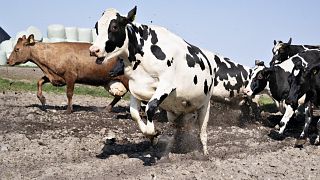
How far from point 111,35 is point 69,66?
756 cm

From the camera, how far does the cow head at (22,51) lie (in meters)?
17.2

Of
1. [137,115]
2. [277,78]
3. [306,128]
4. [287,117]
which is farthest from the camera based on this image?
[277,78]

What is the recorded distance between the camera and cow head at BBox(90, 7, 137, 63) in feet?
29.5

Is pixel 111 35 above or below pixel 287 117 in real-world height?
above

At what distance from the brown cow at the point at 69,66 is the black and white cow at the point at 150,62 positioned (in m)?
6.52

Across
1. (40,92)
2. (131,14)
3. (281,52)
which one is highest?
(131,14)

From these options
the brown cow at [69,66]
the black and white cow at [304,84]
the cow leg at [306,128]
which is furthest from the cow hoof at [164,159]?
the brown cow at [69,66]

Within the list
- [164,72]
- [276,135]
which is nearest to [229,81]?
[276,135]

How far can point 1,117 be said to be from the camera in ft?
45.1

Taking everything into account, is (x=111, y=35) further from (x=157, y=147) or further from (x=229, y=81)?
(x=229, y=81)

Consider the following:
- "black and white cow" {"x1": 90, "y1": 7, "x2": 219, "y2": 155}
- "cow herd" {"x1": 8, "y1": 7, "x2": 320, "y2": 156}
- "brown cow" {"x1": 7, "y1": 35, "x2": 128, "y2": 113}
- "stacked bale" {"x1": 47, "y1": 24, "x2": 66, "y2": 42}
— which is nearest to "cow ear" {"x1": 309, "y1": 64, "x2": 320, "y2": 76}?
"cow herd" {"x1": 8, "y1": 7, "x2": 320, "y2": 156}

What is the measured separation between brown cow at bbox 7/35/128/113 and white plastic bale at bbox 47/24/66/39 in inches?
1211

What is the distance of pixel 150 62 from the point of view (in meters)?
9.35

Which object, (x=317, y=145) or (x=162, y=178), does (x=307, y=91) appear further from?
(x=162, y=178)
